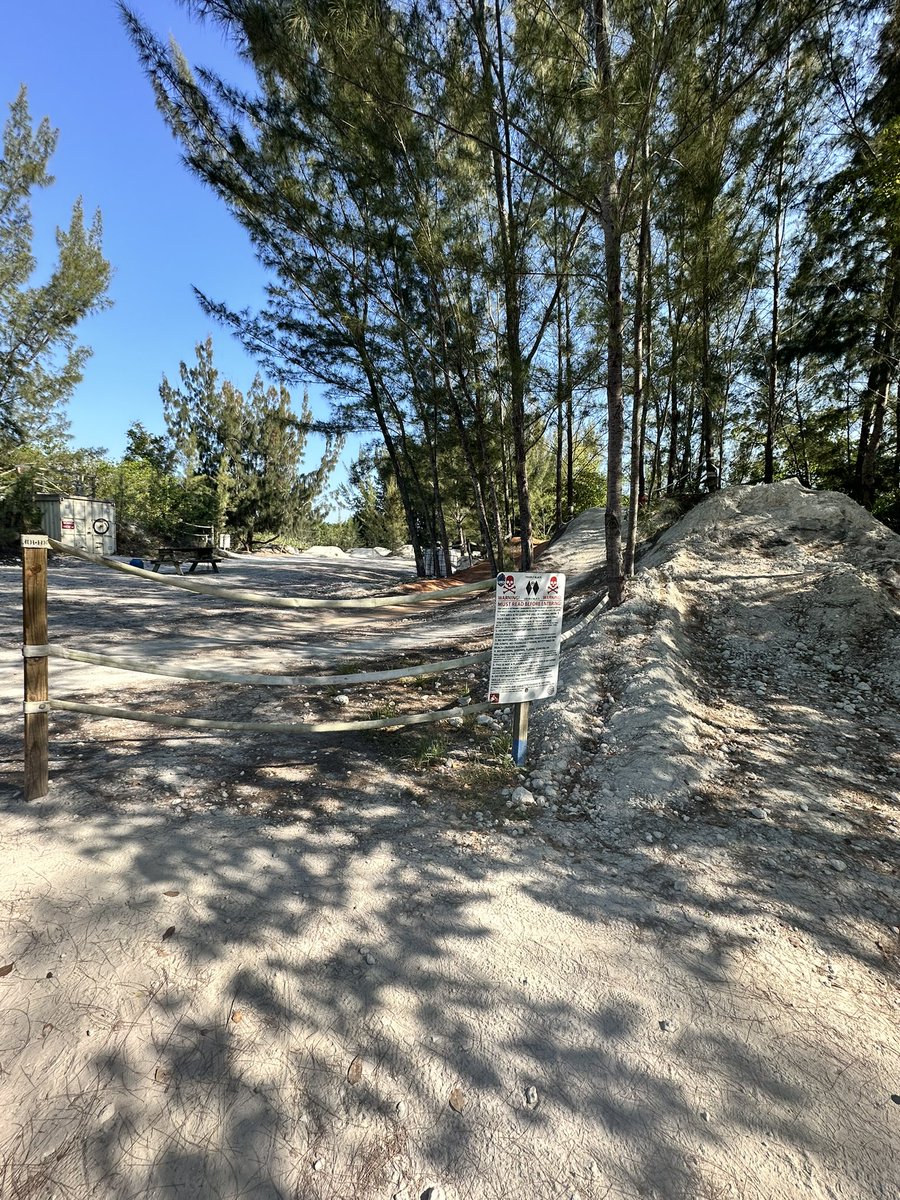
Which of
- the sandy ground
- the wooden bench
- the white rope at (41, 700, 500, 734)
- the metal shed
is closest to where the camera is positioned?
the sandy ground

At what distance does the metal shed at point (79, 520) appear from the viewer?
14.1 meters

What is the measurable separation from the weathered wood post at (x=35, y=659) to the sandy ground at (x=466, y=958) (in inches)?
7.8

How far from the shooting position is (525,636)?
295 cm

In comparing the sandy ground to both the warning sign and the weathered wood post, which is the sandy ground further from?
the warning sign

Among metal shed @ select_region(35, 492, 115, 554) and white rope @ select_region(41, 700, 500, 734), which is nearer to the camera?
white rope @ select_region(41, 700, 500, 734)

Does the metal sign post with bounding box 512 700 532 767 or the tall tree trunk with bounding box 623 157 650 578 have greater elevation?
the tall tree trunk with bounding box 623 157 650 578

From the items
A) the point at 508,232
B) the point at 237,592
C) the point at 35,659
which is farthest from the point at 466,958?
the point at 508,232

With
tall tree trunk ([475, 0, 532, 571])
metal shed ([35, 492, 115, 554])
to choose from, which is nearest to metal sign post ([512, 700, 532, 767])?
tall tree trunk ([475, 0, 532, 571])

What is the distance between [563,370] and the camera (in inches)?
335

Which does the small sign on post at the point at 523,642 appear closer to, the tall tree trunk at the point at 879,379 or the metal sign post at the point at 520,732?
the metal sign post at the point at 520,732

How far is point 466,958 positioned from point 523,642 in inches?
60.9

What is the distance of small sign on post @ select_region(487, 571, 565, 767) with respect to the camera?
2855mm

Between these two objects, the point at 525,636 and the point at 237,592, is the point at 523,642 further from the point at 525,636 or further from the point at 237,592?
the point at 237,592

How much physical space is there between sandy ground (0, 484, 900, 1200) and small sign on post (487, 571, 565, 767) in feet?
1.53
